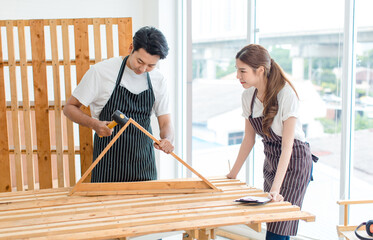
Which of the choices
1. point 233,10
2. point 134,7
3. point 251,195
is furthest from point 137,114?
point 134,7

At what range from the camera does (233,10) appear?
4.70 metres

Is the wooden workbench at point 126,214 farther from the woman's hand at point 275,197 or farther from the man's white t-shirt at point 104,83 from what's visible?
the man's white t-shirt at point 104,83

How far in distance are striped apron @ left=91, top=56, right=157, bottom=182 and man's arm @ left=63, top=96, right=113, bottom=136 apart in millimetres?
161

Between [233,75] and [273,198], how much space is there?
8.34 ft

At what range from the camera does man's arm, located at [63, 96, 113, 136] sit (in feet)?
8.77

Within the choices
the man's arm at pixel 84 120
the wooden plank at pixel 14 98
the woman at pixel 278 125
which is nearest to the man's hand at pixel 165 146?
the man's arm at pixel 84 120

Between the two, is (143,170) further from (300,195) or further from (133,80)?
(300,195)

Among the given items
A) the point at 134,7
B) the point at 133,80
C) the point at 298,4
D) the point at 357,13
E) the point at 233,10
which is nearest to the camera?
the point at 133,80

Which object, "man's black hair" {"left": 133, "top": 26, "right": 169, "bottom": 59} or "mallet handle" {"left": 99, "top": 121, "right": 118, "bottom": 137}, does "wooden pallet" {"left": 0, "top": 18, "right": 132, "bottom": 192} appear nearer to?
"man's black hair" {"left": 133, "top": 26, "right": 169, "bottom": 59}

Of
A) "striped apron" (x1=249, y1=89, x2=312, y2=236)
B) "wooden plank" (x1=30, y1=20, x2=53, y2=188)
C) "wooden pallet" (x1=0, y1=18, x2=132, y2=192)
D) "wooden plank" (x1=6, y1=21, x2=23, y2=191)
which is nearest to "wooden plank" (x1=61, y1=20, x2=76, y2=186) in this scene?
"wooden pallet" (x1=0, y1=18, x2=132, y2=192)

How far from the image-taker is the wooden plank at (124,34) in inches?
146

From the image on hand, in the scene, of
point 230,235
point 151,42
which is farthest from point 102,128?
point 230,235

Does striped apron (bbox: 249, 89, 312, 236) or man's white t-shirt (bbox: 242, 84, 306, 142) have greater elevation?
man's white t-shirt (bbox: 242, 84, 306, 142)

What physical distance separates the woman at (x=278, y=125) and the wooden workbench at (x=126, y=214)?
22 centimetres
